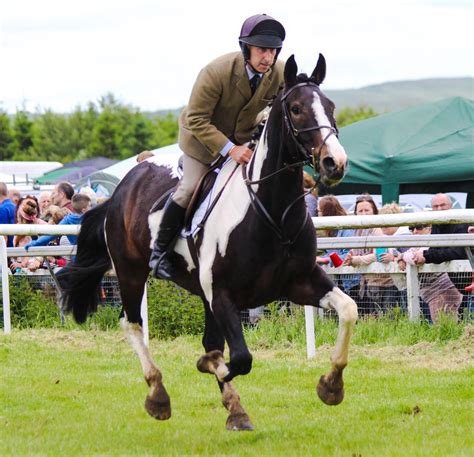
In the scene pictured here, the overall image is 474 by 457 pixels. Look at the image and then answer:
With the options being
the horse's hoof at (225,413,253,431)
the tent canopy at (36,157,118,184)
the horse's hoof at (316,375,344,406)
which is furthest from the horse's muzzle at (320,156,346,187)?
the tent canopy at (36,157,118,184)

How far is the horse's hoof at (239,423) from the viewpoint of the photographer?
711 centimetres

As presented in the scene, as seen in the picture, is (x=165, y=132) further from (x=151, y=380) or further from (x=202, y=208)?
(x=202, y=208)

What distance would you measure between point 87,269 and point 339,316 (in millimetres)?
3252

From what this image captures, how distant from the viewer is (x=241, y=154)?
278 inches

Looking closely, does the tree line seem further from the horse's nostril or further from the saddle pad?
the horse's nostril

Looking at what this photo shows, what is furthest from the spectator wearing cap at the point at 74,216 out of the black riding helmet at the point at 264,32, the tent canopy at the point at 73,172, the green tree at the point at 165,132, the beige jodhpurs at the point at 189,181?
the green tree at the point at 165,132

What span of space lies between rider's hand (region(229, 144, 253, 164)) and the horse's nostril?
1051 mm

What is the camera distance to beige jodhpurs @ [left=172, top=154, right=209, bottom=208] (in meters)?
7.44

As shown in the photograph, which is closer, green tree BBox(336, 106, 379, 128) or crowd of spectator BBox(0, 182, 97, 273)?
crowd of spectator BBox(0, 182, 97, 273)

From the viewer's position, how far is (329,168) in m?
6.05

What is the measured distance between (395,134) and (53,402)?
913 centimetres

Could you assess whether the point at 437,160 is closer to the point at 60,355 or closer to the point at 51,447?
the point at 60,355

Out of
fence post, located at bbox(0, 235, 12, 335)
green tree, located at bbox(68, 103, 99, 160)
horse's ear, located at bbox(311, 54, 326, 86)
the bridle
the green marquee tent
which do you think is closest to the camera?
the bridle

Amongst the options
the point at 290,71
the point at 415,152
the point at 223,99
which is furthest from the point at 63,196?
the point at 290,71
